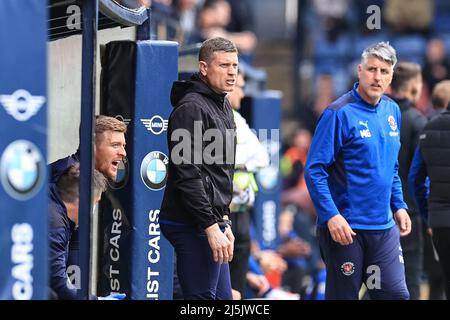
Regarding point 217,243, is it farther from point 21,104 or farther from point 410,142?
point 410,142

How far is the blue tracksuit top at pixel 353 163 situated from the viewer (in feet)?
23.1

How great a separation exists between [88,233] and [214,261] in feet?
2.32

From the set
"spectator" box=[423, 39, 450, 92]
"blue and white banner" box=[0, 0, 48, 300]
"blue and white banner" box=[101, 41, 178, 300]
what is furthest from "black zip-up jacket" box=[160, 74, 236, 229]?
"spectator" box=[423, 39, 450, 92]

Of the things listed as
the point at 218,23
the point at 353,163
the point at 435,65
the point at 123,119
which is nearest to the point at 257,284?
the point at 123,119

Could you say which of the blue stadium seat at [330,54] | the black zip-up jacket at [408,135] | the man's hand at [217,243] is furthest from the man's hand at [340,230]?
the blue stadium seat at [330,54]

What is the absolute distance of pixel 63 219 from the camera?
21.0ft

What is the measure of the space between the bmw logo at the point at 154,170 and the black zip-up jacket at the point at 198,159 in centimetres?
87

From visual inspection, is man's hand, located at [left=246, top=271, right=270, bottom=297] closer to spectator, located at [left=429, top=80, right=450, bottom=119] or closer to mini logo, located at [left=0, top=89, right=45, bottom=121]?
spectator, located at [left=429, top=80, right=450, bottom=119]

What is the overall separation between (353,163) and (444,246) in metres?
1.17

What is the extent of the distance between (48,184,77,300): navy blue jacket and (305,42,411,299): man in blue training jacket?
1486 mm

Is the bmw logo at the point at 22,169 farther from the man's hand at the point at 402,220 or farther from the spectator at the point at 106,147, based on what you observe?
Result: the man's hand at the point at 402,220
